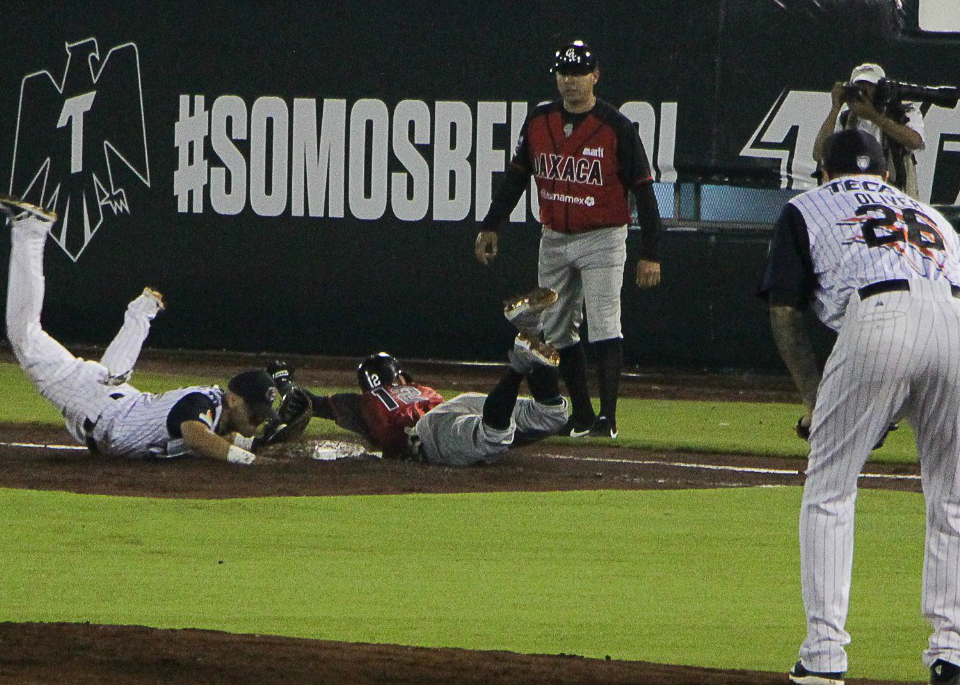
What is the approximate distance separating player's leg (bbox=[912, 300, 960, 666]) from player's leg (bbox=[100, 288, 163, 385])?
5.03m

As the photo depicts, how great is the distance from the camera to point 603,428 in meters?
9.57

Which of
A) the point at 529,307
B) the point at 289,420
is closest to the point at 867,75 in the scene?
the point at 529,307

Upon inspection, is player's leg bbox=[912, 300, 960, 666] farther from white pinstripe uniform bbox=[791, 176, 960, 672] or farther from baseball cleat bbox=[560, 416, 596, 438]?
baseball cleat bbox=[560, 416, 596, 438]

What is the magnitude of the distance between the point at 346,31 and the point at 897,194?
28.4 feet

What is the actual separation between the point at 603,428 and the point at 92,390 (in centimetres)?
288

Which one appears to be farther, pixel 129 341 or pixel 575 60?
pixel 575 60

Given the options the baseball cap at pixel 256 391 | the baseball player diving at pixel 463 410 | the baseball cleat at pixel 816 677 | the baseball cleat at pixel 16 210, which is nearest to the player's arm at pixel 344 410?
the baseball player diving at pixel 463 410

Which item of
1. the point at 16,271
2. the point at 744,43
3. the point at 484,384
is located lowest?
the point at 484,384

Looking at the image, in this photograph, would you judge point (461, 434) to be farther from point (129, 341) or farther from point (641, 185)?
point (641, 185)

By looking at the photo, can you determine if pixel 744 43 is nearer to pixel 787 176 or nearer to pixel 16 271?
pixel 787 176

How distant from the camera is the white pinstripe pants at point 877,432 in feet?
15.1

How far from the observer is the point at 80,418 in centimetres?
865

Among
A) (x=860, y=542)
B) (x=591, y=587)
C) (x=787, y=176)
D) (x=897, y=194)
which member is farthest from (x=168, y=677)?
(x=787, y=176)

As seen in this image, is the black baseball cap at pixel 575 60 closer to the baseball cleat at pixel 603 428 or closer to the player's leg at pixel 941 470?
the baseball cleat at pixel 603 428
